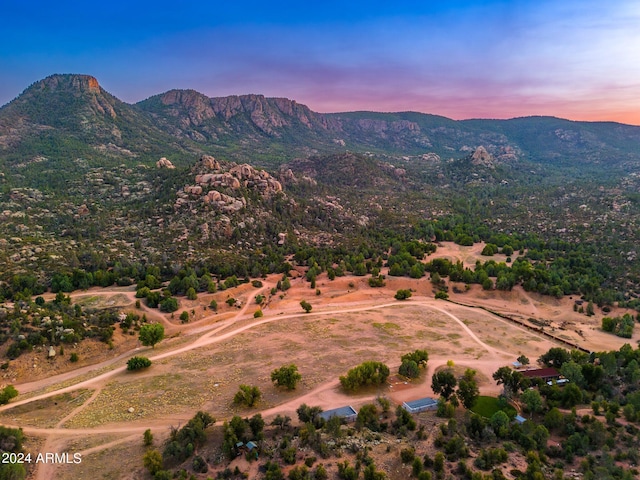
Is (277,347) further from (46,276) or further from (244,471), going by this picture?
(46,276)

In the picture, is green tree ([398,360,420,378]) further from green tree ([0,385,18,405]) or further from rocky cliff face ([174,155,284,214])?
rocky cliff face ([174,155,284,214])

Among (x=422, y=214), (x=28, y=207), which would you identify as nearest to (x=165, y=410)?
(x=28, y=207)

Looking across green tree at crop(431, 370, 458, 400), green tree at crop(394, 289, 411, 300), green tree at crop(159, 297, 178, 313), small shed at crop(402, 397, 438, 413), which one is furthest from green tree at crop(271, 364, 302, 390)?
green tree at crop(394, 289, 411, 300)

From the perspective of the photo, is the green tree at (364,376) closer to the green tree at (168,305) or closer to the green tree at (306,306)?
the green tree at (306,306)

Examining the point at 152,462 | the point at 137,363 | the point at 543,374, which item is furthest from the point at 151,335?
the point at 543,374

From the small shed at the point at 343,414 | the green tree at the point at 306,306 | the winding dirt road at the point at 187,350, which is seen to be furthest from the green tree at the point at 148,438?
the green tree at the point at 306,306

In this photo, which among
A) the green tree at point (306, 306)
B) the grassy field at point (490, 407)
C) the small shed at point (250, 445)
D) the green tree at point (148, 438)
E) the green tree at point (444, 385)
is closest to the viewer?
the small shed at point (250, 445)

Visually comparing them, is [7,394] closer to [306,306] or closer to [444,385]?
[306,306]
